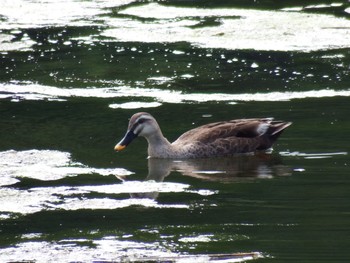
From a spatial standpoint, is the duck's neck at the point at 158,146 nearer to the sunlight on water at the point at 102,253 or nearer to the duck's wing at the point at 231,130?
the duck's wing at the point at 231,130

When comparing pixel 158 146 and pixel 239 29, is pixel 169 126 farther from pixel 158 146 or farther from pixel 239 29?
pixel 239 29

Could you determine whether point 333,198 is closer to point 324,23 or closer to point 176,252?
point 176,252

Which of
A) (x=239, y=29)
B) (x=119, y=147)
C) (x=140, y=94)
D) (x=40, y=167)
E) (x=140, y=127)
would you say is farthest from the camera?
(x=239, y=29)

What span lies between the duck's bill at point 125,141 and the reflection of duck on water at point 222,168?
34cm

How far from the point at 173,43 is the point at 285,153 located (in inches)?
305

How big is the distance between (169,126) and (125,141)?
1.54 m

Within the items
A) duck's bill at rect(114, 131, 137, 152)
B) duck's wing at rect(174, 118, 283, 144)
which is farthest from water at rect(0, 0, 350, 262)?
duck's wing at rect(174, 118, 283, 144)

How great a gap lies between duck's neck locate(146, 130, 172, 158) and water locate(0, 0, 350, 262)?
247 mm

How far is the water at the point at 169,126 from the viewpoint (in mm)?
9227

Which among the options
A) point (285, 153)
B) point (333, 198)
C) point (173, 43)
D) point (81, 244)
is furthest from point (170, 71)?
point (81, 244)

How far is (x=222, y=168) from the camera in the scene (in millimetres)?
12758

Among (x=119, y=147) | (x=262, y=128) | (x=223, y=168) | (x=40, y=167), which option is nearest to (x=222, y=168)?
(x=223, y=168)

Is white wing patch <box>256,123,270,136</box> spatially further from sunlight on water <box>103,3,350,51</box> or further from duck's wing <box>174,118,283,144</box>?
sunlight on water <box>103,3,350,51</box>

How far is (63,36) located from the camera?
2192 cm
